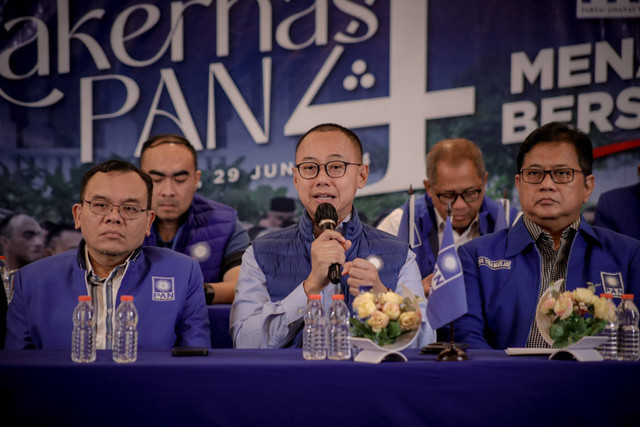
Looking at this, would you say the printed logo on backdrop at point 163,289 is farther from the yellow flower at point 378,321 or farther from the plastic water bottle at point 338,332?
the yellow flower at point 378,321

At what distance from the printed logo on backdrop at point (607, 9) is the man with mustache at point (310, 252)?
3.18 meters

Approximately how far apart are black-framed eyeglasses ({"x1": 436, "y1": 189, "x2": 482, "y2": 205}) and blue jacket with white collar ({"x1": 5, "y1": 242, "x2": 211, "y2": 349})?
164cm

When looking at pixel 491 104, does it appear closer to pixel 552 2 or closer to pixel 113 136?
pixel 552 2

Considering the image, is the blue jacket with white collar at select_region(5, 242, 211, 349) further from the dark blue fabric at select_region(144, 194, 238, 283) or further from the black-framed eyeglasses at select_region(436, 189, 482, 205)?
the black-framed eyeglasses at select_region(436, 189, 482, 205)

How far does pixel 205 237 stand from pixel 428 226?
4.22ft

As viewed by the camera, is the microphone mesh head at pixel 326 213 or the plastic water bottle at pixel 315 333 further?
the microphone mesh head at pixel 326 213

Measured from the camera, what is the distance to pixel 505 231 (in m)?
2.99

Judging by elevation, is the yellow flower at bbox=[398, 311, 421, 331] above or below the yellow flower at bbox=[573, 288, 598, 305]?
below

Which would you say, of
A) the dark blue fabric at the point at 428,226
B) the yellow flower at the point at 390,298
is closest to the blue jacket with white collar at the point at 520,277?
the yellow flower at the point at 390,298

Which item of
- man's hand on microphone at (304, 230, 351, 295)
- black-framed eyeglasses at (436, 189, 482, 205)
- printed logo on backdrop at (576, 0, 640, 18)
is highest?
printed logo on backdrop at (576, 0, 640, 18)

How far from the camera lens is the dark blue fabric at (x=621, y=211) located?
4.29 metres

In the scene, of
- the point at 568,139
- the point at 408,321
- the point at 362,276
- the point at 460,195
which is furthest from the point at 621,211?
the point at 408,321

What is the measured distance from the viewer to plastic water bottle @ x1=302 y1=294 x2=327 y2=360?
2.17m

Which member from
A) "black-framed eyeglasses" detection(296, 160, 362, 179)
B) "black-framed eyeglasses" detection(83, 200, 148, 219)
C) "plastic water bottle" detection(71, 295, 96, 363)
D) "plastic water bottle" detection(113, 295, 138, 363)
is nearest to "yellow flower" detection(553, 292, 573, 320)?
"black-framed eyeglasses" detection(296, 160, 362, 179)
